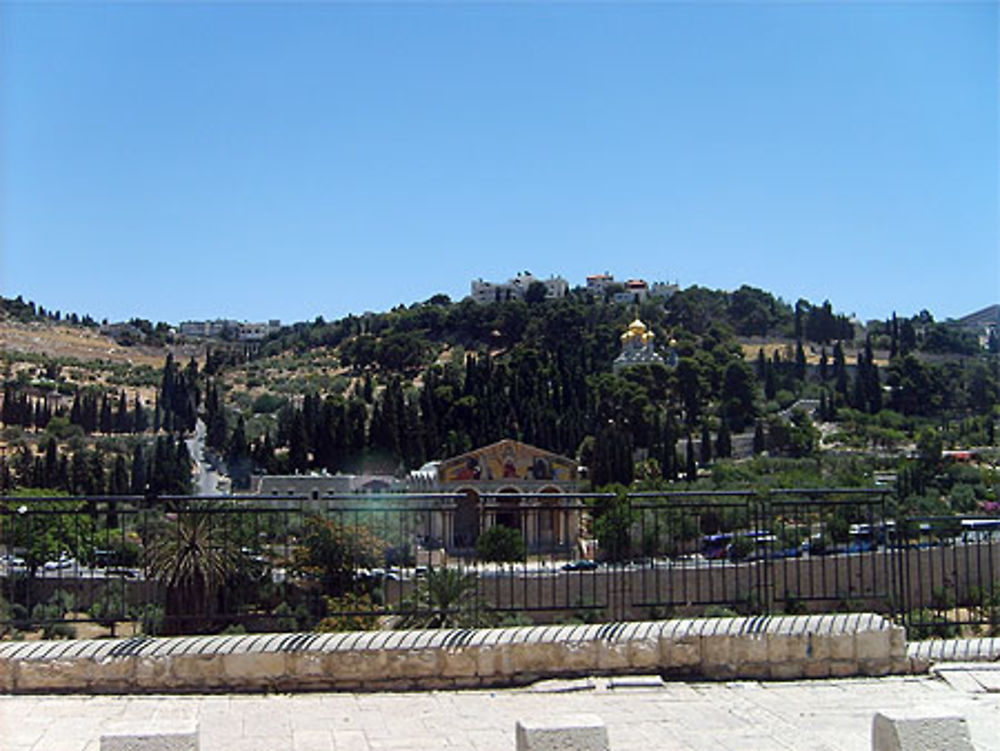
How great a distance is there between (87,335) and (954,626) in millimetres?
143620

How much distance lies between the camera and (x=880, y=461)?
67.4 meters

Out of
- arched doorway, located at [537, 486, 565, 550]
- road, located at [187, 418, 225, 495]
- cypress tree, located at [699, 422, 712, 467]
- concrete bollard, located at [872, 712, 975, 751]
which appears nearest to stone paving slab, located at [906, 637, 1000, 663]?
Answer: arched doorway, located at [537, 486, 565, 550]

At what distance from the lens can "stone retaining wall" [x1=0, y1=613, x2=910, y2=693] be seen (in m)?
6.16

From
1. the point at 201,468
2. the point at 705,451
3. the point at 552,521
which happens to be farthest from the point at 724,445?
the point at 552,521

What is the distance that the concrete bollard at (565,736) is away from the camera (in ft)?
13.1

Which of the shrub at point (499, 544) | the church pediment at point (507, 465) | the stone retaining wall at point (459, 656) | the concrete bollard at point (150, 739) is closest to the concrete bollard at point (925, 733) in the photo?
the stone retaining wall at point (459, 656)

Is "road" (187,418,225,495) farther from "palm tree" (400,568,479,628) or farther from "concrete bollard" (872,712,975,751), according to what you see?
"concrete bollard" (872,712,975,751)

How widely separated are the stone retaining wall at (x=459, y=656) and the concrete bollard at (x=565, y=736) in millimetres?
2441

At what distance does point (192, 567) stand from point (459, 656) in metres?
2.59

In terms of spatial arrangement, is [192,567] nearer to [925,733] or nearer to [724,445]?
[925,733]

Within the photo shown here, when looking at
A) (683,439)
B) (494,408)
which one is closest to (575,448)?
(494,408)

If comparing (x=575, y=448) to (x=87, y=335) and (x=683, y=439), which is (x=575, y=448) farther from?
(x=87, y=335)

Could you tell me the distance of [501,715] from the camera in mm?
5926

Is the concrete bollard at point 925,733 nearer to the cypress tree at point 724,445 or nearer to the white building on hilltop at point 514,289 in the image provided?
the cypress tree at point 724,445
